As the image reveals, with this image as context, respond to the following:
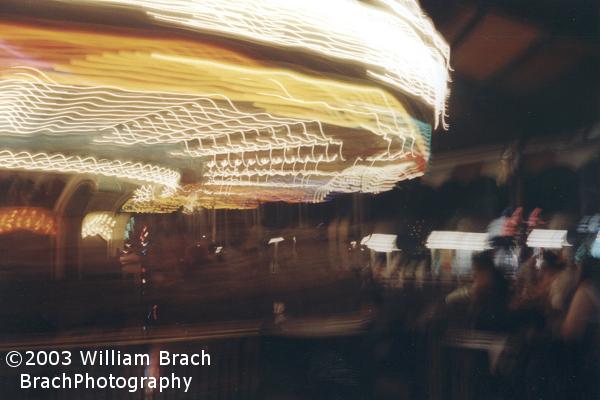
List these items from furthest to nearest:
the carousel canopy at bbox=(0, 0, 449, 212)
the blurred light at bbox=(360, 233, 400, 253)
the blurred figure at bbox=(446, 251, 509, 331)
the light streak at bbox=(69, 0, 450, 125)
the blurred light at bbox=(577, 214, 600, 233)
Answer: the blurred light at bbox=(577, 214, 600, 233) < the blurred figure at bbox=(446, 251, 509, 331) < the blurred light at bbox=(360, 233, 400, 253) < the light streak at bbox=(69, 0, 450, 125) < the carousel canopy at bbox=(0, 0, 449, 212)

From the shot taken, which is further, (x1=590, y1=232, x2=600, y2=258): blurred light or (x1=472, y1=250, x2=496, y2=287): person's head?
(x1=590, y1=232, x2=600, y2=258): blurred light

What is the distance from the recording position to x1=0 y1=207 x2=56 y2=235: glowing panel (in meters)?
3.12

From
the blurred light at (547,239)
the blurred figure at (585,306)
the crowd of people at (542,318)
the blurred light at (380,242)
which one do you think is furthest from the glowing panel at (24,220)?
the blurred figure at (585,306)

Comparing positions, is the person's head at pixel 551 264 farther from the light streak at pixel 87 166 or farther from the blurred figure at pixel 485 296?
the light streak at pixel 87 166

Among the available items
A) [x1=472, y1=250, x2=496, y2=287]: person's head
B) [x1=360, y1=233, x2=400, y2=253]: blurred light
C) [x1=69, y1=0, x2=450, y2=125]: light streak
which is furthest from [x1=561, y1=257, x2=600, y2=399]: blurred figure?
[x1=69, y1=0, x2=450, y2=125]: light streak

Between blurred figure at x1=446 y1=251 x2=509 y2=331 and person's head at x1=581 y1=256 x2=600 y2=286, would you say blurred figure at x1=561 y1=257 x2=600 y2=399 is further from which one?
blurred figure at x1=446 y1=251 x2=509 y2=331

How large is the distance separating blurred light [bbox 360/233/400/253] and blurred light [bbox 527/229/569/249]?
725 mm

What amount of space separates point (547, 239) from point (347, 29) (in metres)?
1.46

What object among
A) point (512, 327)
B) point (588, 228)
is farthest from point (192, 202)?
point (588, 228)

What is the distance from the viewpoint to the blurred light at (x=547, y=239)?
3742mm

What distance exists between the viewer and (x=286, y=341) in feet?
11.4

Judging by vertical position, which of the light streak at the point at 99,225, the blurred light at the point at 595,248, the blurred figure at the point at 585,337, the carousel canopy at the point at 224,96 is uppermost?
the carousel canopy at the point at 224,96

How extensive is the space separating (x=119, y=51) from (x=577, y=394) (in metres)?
2.83

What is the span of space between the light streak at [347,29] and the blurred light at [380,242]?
68 cm
